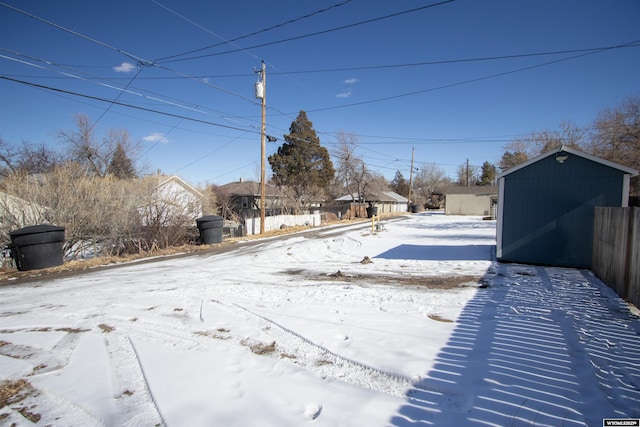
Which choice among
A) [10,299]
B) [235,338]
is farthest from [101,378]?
[10,299]

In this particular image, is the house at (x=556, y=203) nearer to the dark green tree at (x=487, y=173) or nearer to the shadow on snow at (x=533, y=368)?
the shadow on snow at (x=533, y=368)

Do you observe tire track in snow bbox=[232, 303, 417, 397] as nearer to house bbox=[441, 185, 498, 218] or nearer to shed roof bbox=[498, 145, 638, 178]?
shed roof bbox=[498, 145, 638, 178]

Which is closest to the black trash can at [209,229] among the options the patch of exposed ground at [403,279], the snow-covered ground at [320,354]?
the snow-covered ground at [320,354]

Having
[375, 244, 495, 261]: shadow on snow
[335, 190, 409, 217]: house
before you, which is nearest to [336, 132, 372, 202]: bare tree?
[335, 190, 409, 217]: house

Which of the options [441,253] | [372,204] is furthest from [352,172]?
[441,253]

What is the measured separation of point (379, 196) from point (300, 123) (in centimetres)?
1990

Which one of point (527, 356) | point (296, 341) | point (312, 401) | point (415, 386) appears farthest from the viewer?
point (296, 341)

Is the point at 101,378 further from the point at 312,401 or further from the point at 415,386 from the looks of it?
the point at 415,386

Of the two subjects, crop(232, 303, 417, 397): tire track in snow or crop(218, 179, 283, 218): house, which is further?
crop(218, 179, 283, 218): house

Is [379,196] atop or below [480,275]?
atop

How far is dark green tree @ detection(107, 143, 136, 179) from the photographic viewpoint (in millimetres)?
29938

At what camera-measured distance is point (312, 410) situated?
276 centimetres

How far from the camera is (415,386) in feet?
10.3

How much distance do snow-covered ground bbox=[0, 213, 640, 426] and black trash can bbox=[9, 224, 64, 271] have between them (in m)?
2.79
